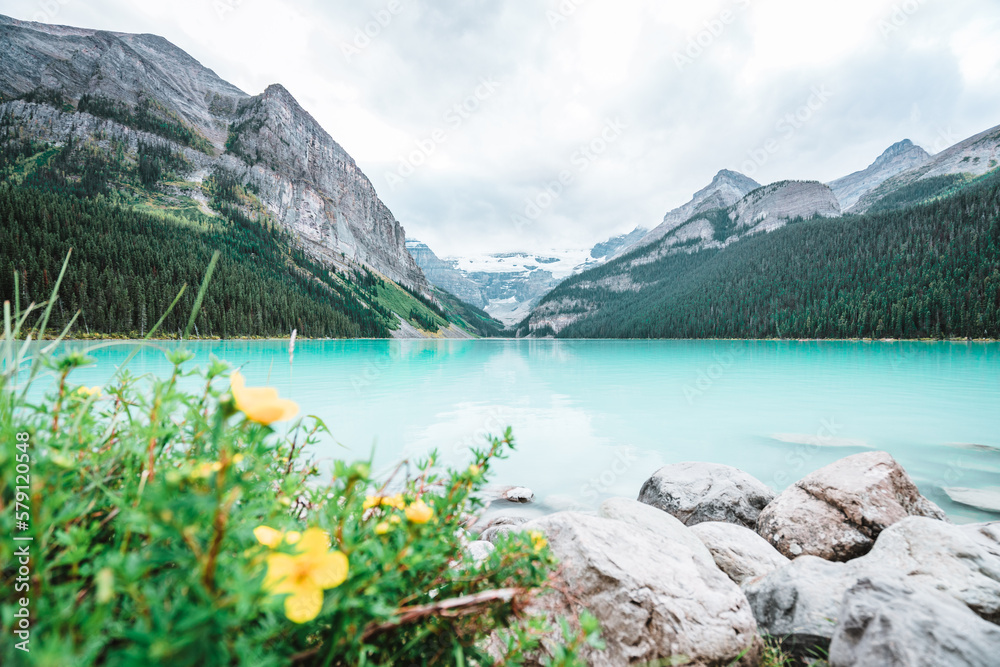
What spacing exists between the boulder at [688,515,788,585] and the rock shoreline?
0.05 feet

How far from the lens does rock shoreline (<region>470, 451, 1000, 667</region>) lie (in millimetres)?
2221

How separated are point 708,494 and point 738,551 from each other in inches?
80.9

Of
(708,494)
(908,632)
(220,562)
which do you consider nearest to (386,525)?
(220,562)

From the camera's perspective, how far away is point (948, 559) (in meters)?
3.33

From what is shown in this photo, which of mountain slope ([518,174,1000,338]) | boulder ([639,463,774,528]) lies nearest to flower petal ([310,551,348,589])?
boulder ([639,463,774,528])

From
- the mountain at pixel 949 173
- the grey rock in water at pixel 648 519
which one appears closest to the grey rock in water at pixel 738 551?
the grey rock in water at pixel 648 519

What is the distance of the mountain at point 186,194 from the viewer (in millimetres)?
→ 61031

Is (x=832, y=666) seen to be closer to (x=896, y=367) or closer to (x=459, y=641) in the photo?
(x=459, y=641)

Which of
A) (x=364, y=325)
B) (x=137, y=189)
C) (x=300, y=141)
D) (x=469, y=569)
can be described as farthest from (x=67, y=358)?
(x=300, y=141)

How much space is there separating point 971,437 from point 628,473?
11288mm

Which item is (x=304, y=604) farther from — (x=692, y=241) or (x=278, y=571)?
(x=692, y=241)

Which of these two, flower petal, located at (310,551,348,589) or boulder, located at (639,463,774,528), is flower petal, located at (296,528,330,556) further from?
boulder, located at (639,463,774,528)

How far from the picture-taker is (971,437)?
11.9 metres

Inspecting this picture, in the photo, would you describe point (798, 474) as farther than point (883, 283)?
No
